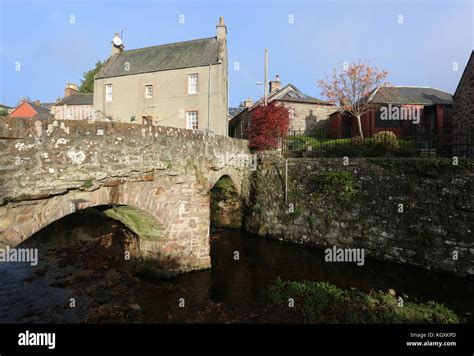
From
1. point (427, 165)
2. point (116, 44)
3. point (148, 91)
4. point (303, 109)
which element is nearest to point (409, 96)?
point (303, 109)

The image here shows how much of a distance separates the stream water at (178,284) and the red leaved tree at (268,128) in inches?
220

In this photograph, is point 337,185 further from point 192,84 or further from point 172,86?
point 172,86

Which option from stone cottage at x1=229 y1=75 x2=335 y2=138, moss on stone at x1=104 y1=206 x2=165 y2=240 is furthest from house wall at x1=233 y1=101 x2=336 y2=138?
moss on stone at x1=104 y1=206 x2=165 y2=240

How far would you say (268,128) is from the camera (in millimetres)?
14109

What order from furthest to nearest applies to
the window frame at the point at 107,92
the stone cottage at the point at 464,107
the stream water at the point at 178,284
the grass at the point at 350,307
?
the window frame at the point at 107,92, the stone cottage at the point at 464,107, the stream water at the point at 178,284, the grass at the point at 350,307

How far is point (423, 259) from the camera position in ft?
29.5

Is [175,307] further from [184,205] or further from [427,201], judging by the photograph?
[427,201]

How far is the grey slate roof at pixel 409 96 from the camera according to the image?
800 inches

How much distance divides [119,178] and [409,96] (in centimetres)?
2370

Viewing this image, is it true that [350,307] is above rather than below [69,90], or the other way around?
below

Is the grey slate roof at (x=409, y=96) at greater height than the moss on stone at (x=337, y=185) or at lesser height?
greater

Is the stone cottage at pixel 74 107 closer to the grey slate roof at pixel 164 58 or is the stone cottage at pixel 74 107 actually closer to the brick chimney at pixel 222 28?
the grey slate roof at pixel 164 58

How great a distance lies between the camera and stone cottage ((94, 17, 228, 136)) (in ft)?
69.3

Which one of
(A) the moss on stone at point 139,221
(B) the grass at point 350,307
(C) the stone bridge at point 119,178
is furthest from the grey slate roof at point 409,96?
(A) the moss on stone at point 139,221
